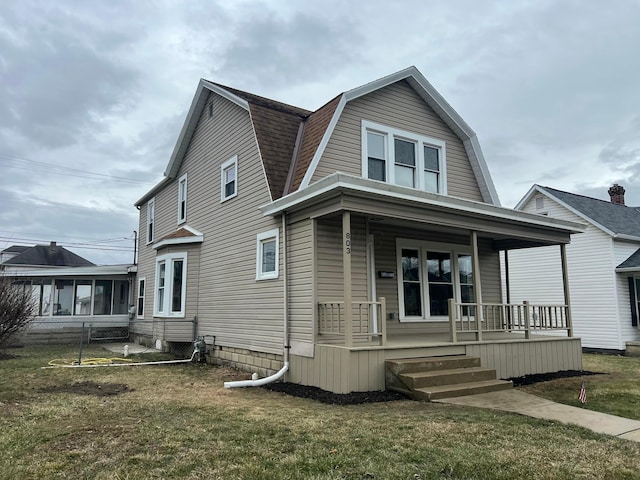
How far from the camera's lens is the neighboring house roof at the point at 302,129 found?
9.71 meters

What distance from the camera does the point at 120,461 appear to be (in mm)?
4078

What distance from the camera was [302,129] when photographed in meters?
11.0

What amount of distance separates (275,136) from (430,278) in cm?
501

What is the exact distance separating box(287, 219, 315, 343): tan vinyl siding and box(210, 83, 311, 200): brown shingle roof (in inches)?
47.3

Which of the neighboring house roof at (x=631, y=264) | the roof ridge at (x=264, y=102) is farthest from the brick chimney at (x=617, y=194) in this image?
the roof ridge at (x=264, y=102)

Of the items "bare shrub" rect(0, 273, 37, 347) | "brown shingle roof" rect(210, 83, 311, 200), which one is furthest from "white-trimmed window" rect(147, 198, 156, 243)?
"brown shingle roof" rect(210, 83, 311, 200)

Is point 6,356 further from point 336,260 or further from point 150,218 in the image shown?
point 336,260

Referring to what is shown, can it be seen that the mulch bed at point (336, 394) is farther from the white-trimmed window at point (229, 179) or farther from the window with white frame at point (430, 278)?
the white-trimmed window at point (229, 179)

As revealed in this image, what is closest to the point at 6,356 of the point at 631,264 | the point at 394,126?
the point at 394,126

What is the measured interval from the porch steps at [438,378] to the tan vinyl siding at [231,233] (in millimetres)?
2591

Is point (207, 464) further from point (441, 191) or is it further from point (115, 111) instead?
point (115, 111)

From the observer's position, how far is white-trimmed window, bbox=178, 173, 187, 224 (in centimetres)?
1460

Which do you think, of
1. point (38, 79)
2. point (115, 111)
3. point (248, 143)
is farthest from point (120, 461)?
point (115, 111)

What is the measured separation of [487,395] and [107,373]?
7467mm
